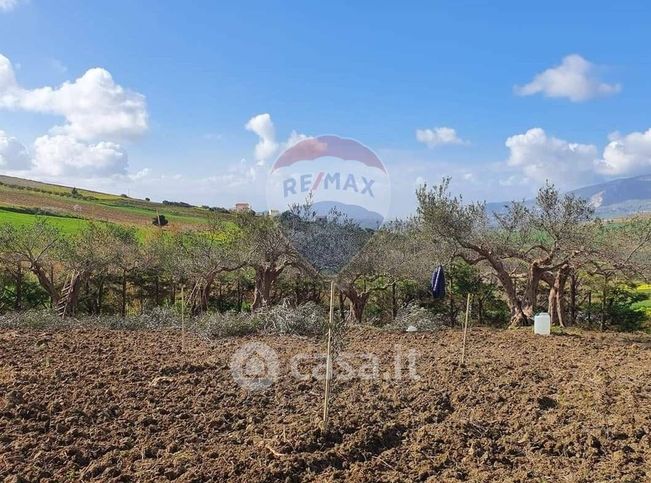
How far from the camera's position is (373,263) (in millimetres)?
11969

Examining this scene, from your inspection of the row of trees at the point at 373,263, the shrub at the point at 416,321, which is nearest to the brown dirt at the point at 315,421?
the shrub at the point at 416,321

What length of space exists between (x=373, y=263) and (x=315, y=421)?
294 inches

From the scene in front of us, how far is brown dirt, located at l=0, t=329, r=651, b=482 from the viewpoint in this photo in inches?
154

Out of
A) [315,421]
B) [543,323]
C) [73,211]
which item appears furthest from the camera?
[73,211]

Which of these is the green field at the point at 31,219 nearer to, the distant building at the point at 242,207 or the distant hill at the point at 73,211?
the distant hill at the point at 73,211

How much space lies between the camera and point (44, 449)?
4.15m

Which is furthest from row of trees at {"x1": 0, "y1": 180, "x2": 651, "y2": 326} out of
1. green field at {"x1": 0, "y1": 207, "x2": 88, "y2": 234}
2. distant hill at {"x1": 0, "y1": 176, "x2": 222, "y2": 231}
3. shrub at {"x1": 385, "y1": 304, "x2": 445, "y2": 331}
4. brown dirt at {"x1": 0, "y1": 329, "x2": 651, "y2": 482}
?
green field at {"x1": 0, "y1": 207, "x2": 88, "y2": 234}

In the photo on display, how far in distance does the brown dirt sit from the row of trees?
386 cm

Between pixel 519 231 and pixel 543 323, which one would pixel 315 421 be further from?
pixel 519 231

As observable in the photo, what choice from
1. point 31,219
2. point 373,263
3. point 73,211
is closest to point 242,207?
point 373,263

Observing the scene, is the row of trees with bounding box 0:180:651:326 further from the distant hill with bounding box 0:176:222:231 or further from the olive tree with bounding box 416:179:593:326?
the distant hill with bounding box 0:176:222:231

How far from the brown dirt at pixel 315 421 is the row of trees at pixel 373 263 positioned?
12.7 feet

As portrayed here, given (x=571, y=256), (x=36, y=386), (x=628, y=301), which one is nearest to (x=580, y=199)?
(x=571, y=256)

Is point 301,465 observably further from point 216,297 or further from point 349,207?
point 216,297
